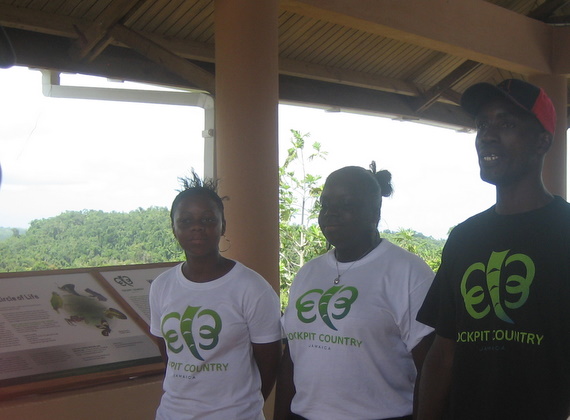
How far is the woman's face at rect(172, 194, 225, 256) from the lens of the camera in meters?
2.60

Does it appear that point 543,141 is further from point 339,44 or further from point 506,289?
point 339,44

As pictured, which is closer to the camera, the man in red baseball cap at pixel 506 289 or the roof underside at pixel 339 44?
the man in red baseball cap at pixel 506 289

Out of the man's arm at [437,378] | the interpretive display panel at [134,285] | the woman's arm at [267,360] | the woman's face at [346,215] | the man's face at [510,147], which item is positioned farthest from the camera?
the interpretive display panel at [134,285]

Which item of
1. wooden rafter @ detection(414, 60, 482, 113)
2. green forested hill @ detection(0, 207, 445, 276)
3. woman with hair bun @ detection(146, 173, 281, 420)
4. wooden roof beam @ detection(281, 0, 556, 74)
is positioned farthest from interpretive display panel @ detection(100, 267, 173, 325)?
wooden rafter @ detection(414, 60, 482, 113)

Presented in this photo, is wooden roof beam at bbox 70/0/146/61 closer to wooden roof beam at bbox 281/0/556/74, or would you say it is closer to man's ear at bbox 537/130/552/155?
wooden roof beam at bbox 281/0/556/74

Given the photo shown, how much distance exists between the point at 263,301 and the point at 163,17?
423 cm

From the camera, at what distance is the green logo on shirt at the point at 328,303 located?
2146mm

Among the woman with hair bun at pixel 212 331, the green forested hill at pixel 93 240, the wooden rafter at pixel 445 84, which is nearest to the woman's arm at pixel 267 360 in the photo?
the woman with hair bun at pixel 212 331

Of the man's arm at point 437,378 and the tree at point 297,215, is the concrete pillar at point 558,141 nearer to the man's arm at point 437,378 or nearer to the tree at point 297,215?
the tree at point 297,215

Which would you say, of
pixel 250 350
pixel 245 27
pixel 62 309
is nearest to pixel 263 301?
pixel 250 350

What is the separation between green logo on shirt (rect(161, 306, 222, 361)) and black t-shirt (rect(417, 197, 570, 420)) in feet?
3.06

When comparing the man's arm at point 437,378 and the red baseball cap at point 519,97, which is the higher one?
the red baseball cap at point 519,97

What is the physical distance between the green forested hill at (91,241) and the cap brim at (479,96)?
4.83 meters

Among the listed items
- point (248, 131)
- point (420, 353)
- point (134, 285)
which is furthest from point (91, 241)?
point (420, 353)
